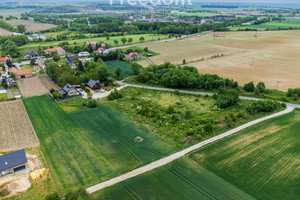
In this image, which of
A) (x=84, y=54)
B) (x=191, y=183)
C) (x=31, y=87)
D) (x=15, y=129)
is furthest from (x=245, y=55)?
(x=15, y=129)

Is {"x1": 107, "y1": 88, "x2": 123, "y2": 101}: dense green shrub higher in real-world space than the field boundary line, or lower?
higher

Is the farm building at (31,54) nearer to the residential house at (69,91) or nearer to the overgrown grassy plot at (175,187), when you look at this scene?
the residential house at (69,91)

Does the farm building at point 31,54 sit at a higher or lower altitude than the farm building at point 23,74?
higher

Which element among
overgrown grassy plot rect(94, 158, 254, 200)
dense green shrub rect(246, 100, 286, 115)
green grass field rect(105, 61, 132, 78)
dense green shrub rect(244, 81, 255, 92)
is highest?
green grass field rect(105, 61, 132, 78)

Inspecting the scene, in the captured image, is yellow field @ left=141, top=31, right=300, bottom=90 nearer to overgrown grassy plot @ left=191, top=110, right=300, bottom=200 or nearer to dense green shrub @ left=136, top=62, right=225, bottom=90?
dense green shrub @ left=136, top=62, right=225, bottom=90

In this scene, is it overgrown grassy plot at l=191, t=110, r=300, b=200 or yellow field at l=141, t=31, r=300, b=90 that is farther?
yellow field at l=141, t=31, r=300, b=90

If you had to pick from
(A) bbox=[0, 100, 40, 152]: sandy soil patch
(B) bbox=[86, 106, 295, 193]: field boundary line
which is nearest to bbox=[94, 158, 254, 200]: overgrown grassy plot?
(B) bbox=[86, 106, 295, 193]: field boundary line

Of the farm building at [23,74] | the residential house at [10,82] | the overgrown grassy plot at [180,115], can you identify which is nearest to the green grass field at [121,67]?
the overgrown grassy plot at [180,115]
